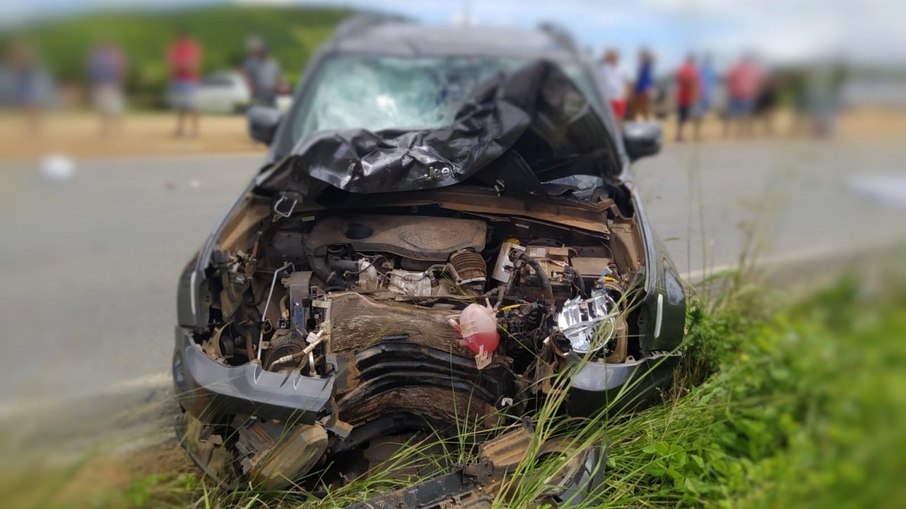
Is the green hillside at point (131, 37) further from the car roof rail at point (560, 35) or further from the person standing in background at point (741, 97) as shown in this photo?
the person standing in background at point (741, 97)

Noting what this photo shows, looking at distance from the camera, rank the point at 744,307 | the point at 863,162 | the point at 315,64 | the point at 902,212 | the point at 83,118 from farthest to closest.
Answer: the point at 315,64 < the point at 744,307 < the point at 863,162 < the point at 902,212 < the point at 83,118

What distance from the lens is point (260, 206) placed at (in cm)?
288

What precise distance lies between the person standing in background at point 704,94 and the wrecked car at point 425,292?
4.16 meters

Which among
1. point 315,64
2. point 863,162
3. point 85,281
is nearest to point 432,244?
point 85,281

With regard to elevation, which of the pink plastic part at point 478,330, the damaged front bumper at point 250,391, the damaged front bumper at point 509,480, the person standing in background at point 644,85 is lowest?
the damaged front bumper at point 509,480

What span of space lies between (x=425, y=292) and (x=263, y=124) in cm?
184

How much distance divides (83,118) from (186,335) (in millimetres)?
1397

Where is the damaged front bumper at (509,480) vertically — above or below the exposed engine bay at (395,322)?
below

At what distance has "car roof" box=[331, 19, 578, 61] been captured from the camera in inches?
165

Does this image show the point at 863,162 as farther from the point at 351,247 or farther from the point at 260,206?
the point at 260,206

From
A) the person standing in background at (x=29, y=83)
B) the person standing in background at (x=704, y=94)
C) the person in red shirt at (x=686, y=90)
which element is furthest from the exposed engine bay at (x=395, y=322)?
the person in red shirt at (x=686, y=90)

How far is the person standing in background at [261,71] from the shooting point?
4961 millimetres

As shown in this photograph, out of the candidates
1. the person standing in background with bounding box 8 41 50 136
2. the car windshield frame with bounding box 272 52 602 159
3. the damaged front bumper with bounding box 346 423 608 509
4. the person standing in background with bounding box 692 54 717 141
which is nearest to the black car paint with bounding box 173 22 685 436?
the damaged front bumper with bounding box 346 423 608 509

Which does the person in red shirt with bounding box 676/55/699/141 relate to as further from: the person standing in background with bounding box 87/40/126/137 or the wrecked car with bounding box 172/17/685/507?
the person standing in background with bounding box 87/40/126/137
